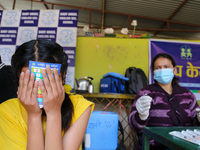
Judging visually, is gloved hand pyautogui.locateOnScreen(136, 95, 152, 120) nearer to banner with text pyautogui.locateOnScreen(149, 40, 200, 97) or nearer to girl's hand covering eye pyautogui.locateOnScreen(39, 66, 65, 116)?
girl's hand covering eye pyautogui.locateOnScreen(39, 66, 65, 116)

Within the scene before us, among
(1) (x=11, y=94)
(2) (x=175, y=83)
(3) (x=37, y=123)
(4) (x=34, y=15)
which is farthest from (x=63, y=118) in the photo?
(4) (x=34, y=15)

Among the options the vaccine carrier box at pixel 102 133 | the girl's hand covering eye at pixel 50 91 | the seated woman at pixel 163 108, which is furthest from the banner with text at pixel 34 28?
the girl's hand covering eye at pixel 50 91

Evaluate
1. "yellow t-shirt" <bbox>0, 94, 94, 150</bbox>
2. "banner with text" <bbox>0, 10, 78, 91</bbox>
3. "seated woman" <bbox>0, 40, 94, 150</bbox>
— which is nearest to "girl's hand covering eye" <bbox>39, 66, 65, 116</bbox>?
"seated woman" <bbox>0, 40, 94, 150</bbox>

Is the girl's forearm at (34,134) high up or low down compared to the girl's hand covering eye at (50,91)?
down

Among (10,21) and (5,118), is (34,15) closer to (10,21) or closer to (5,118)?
(10,21)

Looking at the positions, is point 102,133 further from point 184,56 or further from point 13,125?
point 184,56

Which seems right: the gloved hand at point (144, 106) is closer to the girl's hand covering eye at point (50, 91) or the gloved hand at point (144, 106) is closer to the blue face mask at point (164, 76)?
the blue face mask at point (164, 76)


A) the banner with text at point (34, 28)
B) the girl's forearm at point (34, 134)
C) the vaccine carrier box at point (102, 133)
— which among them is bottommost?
the vaccine carrier box at point (102, 133)

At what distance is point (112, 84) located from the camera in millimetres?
2287

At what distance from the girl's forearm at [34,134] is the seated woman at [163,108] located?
809 millimetres

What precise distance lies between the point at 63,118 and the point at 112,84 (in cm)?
165

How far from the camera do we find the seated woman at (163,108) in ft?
4.00

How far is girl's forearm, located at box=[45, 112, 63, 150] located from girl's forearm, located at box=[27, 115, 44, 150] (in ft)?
0.08

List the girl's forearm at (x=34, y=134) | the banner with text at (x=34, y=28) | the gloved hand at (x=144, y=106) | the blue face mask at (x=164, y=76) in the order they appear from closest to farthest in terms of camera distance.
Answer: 1. the girl's forearm at (x=34, y=134)
2. the gloved hand at (x=144, y=106)
3. the blue face mask at (x=164, y=76)
4. the banner with text at (x=34, y=28)
